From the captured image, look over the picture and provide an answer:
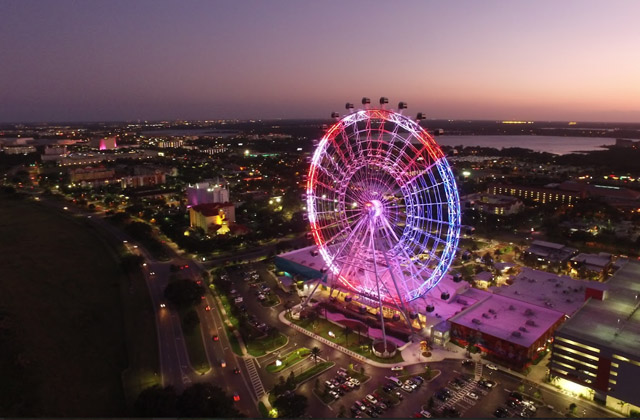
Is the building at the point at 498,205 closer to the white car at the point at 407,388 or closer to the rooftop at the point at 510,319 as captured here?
the rooftop at the point at 510,319

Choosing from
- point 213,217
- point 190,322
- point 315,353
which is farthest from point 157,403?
point 213,217

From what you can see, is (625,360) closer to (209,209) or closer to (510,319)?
(510,319)

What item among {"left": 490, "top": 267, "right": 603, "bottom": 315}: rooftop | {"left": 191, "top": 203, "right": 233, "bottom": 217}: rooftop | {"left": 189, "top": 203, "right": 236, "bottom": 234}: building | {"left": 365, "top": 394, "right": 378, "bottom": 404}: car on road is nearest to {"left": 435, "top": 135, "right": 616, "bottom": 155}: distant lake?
{"left": 189, "top": 203, "right": 236, "bottom": 234}: building

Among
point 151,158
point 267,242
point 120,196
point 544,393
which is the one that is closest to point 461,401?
point 544,393

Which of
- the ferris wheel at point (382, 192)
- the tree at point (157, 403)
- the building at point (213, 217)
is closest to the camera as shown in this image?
the tree at point (157, 403)

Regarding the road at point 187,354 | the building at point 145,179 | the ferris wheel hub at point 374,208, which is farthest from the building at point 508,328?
the building at point 145,179

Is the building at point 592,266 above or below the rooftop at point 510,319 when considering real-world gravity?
below

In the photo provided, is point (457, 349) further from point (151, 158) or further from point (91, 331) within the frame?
point (151, 158)
